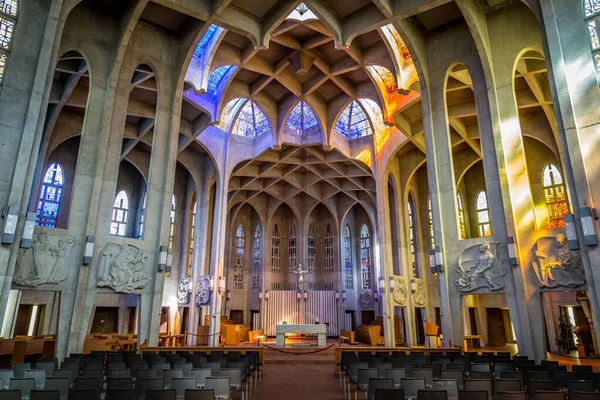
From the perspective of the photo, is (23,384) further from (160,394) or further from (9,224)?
(9,224)

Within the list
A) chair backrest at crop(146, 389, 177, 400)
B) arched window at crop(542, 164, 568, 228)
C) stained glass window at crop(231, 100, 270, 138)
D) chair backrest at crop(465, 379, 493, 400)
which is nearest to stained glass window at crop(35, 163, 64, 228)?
stained glass window at crop(231, 100, 270, 138)

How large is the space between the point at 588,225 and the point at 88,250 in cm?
1431

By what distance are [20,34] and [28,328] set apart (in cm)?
1566

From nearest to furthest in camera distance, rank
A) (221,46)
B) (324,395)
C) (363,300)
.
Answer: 1. (324,395)
2. (221,46)
3. (363,300)

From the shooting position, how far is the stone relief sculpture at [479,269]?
12602mm

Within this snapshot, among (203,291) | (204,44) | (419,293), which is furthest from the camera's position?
(419,293)

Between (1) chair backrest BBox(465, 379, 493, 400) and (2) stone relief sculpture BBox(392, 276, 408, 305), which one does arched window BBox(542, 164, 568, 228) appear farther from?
(1) chair backrest BBox(465, 379, 493, 400)

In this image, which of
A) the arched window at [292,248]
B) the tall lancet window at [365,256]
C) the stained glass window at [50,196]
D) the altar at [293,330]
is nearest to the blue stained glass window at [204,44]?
the stained glass window at [50,196]

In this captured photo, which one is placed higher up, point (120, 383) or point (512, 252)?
point (512, 252)

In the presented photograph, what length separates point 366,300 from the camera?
30234 millimetres

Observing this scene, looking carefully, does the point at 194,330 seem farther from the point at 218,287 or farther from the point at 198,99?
the point at 198,99

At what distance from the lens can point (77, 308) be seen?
474 inches

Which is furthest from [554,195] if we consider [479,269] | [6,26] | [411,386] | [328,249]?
[6,26]

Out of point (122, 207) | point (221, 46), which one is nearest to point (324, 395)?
point (221, 46)
